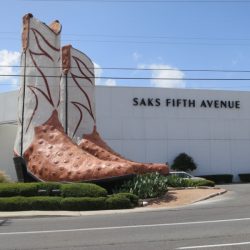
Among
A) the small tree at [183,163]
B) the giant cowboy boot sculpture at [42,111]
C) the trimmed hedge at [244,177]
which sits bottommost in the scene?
the trimmed hedge at [244,177]

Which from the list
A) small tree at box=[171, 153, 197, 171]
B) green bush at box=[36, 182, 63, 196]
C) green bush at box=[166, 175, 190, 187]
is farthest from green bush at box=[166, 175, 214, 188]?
small tree at box=[171, 153, 197, 171]

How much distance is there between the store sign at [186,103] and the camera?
41562 millimetres

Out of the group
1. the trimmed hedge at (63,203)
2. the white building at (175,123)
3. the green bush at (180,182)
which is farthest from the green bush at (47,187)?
the white building at (175,123)

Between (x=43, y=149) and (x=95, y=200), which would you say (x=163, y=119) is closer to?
(x=43, y=149)

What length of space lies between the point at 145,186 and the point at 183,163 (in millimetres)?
19954

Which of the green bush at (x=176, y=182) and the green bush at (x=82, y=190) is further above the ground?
the green bush at (x=82, y=190)

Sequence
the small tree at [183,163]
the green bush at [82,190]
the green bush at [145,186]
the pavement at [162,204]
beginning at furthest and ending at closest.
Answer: the small tree at [183,163] → the green bush at [145,186] → the green bush at [82,190] → the pavement at [162,204]

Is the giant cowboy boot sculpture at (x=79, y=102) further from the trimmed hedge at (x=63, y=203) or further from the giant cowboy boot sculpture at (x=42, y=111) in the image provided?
the trimmed hedge at (x=63, y=203)

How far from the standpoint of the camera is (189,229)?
11.1m

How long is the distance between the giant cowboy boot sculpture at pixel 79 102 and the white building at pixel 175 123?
50.4 ft

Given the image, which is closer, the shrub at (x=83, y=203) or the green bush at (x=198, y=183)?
the shrub at (x=83, y=203)

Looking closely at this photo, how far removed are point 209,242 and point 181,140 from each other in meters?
32.8

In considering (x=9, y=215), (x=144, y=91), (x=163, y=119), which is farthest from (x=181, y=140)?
(x=9, y=215)

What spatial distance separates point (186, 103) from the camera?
139 feet
